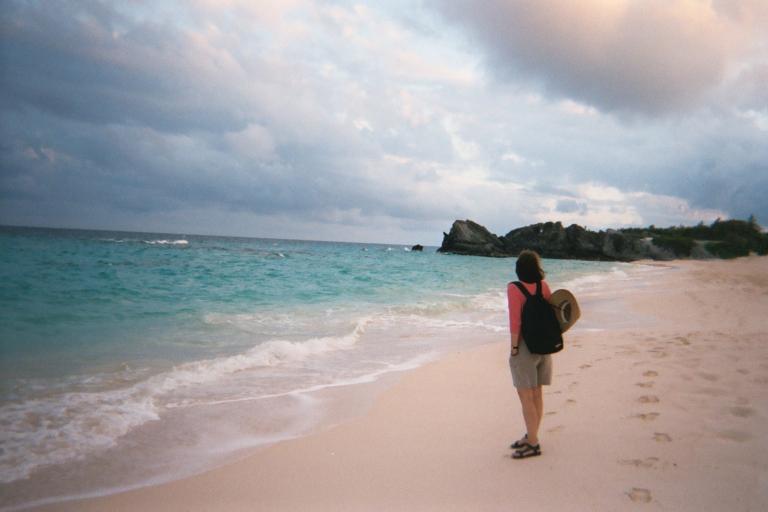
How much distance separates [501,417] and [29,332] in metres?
9.94

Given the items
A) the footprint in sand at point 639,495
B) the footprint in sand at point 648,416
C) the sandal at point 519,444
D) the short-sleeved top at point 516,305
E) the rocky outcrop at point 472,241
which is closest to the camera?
the footprint in sand at point 639,495

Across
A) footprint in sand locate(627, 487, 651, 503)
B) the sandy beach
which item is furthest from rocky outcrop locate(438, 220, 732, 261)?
footprint in sand locate(627, 487, 651, 503)

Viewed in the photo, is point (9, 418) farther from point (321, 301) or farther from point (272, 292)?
point (272, 292)

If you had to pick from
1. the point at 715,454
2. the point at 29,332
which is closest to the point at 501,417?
the point at 715,454

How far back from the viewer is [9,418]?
15.6 ft

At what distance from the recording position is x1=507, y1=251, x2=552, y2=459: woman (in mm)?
3761

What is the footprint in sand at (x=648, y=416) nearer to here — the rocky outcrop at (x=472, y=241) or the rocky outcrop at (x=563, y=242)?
the rocky outcrop at (x=563, y=242)

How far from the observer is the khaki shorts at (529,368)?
3793mm

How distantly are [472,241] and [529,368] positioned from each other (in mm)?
89145

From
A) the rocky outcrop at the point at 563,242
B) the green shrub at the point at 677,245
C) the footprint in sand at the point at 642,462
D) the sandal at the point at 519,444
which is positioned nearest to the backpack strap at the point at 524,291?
the sandal at the point at 519,444

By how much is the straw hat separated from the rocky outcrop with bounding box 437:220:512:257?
85.8 metres

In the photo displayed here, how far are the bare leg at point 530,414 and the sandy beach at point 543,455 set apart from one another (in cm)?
21

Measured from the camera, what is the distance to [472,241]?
298ft

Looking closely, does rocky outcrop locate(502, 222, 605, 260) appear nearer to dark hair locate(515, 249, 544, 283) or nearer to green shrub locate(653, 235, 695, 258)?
green shrub locate(653, 235, 695, 258)
